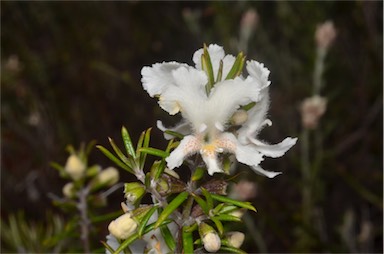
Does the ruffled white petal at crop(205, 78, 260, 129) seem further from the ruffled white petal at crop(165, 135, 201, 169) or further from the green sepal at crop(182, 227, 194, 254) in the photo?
the green sepal at crop(182, 227, 194, 254)

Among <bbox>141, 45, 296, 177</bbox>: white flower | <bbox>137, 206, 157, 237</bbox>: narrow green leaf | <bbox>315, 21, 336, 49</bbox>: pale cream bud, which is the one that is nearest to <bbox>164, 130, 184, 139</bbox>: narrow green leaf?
<bbox>141, 45, 296, 177</bbox>: white flower

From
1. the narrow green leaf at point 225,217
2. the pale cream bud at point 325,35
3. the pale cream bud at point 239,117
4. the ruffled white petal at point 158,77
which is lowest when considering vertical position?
the narrow green leaf at point 225,217

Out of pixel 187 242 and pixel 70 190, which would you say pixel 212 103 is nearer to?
pixel 187 242

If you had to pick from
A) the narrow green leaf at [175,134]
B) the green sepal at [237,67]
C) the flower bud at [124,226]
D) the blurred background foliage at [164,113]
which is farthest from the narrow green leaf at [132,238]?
the blurred background foliage at [164,113]

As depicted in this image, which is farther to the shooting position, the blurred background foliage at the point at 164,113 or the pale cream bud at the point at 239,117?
the blurred background foliage at the point at 164,113

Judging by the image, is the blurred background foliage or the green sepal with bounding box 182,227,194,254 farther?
the blurred background foliage

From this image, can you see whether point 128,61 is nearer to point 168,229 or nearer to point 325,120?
point 325,120

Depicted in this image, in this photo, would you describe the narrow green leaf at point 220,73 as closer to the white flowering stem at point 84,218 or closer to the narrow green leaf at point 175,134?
the narrow green leaf at point 175,134
